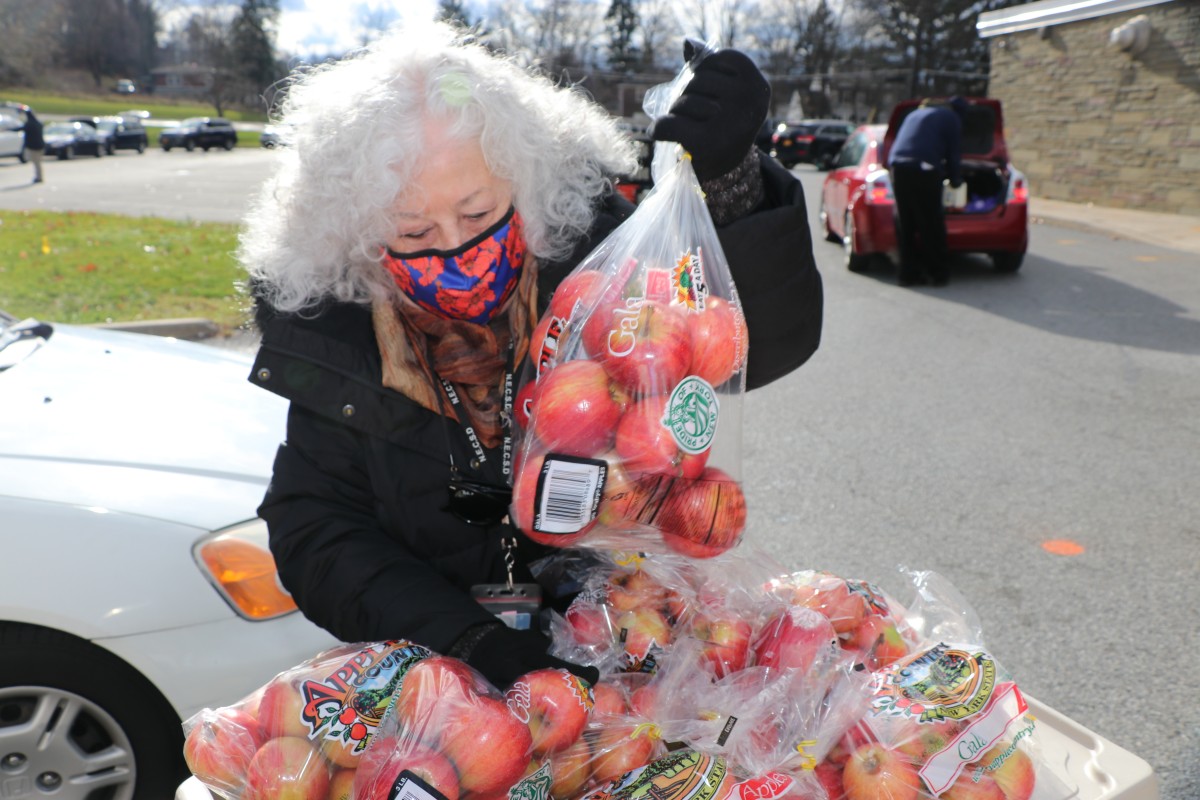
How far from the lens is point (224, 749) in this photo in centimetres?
125

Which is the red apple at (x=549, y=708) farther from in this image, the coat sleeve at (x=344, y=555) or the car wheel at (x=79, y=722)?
the car wheel at (x=79, y=722)

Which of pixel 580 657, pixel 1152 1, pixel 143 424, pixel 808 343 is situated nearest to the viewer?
pixel 580 657

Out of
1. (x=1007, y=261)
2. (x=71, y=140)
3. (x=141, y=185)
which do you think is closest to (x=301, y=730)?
(x=1007, y=261)

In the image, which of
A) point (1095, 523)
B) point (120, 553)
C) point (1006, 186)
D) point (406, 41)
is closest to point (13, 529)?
point (120, 553)

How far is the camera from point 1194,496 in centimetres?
441

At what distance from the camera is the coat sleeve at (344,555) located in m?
1.46

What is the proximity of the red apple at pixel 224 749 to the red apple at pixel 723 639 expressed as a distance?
67cm

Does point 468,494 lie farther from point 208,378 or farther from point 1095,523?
point 1095,523

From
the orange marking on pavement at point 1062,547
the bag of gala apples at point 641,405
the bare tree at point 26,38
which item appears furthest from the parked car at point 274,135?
the bare tree at point 26,38

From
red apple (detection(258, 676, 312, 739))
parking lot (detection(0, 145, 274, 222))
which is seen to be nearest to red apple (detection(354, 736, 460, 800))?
red apple (detection(258, 676, 312, 739))

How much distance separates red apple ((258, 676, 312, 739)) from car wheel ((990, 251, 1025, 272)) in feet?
32.8

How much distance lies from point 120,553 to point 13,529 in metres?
0.24

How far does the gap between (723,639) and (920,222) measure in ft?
28.1

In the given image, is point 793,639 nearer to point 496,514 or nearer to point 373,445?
point 496,514
